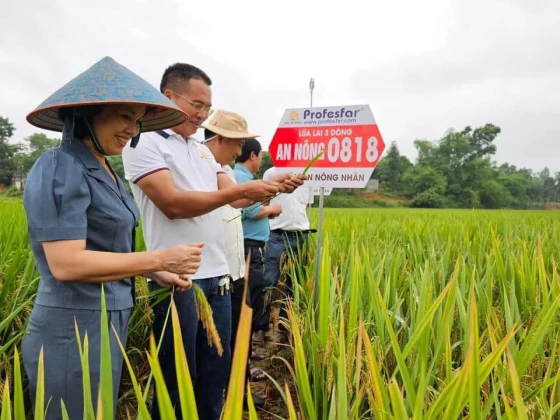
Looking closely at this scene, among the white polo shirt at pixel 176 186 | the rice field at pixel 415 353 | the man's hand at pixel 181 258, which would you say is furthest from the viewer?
the white polo shirt at pixel 176 186

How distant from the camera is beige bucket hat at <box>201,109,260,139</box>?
6.47ft

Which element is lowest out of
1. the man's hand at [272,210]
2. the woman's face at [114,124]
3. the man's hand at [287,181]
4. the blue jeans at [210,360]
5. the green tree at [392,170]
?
the blue jeans at [210,360]

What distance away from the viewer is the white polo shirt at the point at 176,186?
136 cm

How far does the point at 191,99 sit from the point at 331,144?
2.76 feet

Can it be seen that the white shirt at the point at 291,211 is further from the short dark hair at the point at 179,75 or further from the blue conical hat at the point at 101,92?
the blue conical hat at the point at 101,92

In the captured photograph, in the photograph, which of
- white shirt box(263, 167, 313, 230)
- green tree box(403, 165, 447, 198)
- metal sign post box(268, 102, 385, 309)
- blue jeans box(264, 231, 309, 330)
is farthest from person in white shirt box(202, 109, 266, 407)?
green tree box(403, 165, 447, 198)

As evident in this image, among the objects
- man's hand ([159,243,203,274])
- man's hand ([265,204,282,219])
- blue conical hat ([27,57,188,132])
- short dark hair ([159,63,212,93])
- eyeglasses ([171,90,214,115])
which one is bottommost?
man's hand ([159,243,203,274])

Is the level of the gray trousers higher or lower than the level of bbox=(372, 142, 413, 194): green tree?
lower

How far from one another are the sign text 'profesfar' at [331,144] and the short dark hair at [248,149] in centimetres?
57

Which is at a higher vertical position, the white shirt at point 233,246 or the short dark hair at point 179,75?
the short dark hair at point 179,75

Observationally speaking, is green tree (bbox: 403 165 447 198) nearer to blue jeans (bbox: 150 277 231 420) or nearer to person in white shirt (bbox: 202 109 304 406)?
person in white shirt (bbox: 202 109 304 406)

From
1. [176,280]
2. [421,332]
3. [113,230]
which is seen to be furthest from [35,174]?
[421,332]

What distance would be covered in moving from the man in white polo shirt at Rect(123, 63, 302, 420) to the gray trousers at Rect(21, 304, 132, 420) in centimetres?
35

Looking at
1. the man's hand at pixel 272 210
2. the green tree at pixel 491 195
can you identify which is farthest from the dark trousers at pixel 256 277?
the green tree at pixel 491 195
